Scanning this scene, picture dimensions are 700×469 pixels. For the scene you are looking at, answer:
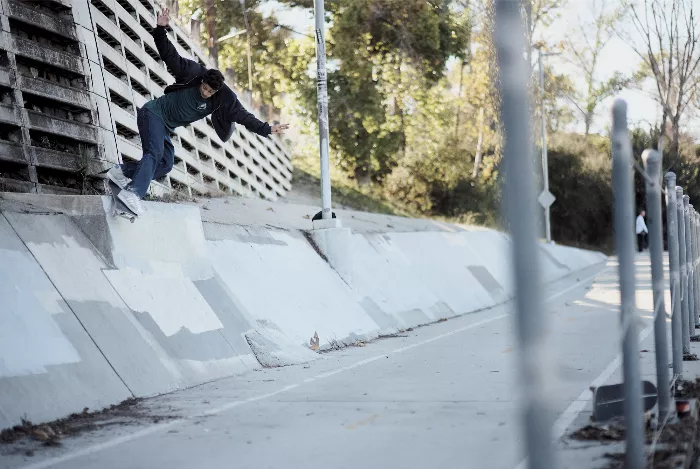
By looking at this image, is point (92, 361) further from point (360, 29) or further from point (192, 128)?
point (360, 29)

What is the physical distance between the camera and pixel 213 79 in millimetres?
9977

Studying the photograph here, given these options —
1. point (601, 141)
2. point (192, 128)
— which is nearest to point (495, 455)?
point (192, 128)

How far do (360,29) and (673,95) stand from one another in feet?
52.5

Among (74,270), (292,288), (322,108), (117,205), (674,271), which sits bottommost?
(292,288)

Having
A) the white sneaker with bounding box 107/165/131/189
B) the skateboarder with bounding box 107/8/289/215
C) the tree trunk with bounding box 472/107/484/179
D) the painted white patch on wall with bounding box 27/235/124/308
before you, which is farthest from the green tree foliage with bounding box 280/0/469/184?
the painted white patch on wall with bounding box 27/235/124/308

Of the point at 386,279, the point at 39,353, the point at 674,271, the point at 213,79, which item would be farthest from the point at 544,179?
the point at 39,353

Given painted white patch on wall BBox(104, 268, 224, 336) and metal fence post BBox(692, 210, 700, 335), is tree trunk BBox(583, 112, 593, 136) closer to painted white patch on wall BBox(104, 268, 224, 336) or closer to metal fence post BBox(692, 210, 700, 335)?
metal fence post BBox(692, 210, 700, 335)

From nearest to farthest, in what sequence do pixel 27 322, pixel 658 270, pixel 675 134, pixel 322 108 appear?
pixel 658 270, pixel 27 322, pixel 322 108, pixel 675 134

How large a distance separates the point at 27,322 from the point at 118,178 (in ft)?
7.31

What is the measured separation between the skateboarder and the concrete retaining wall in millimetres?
471

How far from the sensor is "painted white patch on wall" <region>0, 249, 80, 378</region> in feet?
23.3

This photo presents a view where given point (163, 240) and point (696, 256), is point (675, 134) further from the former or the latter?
point (163, 240)

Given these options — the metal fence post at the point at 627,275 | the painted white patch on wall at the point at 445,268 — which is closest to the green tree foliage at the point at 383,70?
the painted white patch on wall at the point at 445,268

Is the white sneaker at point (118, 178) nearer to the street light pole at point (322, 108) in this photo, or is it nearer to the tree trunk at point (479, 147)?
the street light pole at point (322, 108)
